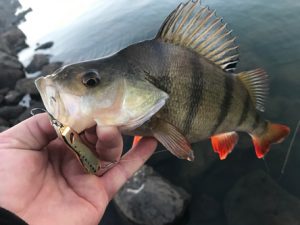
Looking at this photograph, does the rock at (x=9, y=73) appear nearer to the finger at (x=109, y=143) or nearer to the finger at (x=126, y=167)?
the finger at (x=126, y=167)

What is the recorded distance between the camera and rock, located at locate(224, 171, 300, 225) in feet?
14.6

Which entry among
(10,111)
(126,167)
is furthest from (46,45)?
(126,167)

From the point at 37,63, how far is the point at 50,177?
1157 cm

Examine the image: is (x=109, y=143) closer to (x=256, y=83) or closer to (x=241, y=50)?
(x=256, y=83)

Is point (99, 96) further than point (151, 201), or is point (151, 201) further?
point (151, 201)

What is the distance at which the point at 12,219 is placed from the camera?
179 centimetres

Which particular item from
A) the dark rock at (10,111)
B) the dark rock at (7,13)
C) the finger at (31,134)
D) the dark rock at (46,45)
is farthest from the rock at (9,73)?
the finger at (31,134)

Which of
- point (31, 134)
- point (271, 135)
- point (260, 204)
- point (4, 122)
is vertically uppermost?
point (31, 134)

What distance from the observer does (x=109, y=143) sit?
6.49 ft

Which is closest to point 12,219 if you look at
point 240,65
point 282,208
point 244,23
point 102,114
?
point 102,114

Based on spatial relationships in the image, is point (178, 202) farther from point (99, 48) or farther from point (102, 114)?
point (99, 48)

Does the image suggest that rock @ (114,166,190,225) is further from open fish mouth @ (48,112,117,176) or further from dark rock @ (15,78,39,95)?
dark rock @ (15,78,39,95)

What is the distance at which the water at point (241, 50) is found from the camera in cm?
525

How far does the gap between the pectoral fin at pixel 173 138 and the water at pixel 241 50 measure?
2907 mm
